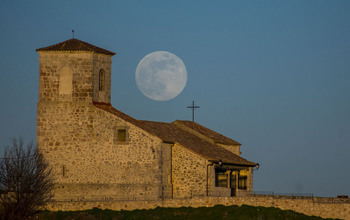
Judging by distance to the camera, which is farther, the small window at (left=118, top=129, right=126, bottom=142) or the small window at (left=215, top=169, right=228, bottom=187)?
the small window at (left=215, top=169, right=228, bottom=187)

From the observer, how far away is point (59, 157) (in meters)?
66.4

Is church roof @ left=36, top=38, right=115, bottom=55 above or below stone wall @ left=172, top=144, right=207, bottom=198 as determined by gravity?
above

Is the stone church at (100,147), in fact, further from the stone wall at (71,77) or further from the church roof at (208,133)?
the church roof at (208,133)

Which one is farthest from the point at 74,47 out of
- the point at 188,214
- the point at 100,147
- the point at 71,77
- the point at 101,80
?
the point at 188,214

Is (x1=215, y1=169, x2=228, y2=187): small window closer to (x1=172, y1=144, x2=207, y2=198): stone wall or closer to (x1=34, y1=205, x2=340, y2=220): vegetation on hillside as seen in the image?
(x1=172, y1=144, x2=207, y2=198): stone wall

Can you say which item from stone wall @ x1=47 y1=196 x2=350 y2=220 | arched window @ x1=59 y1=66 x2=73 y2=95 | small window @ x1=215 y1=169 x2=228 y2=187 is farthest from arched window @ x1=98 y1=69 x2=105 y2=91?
small window @ x1=215 y1=169 x2=228 y2=187

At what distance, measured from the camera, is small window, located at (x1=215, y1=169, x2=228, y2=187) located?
67.1 meters

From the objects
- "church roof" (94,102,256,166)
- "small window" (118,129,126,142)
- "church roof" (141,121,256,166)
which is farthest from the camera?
"church roof" (141,121,256,166)

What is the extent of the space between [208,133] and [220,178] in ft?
34.0

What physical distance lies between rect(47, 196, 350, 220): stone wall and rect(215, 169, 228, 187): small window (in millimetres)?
6318

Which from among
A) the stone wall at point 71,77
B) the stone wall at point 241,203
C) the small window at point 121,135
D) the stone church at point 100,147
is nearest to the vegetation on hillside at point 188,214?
the stone wall at point 241,203

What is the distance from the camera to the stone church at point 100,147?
64.9 metres

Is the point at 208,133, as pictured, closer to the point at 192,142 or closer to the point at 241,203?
the point at 192,142

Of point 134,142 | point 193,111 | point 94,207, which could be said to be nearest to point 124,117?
point 134,142
